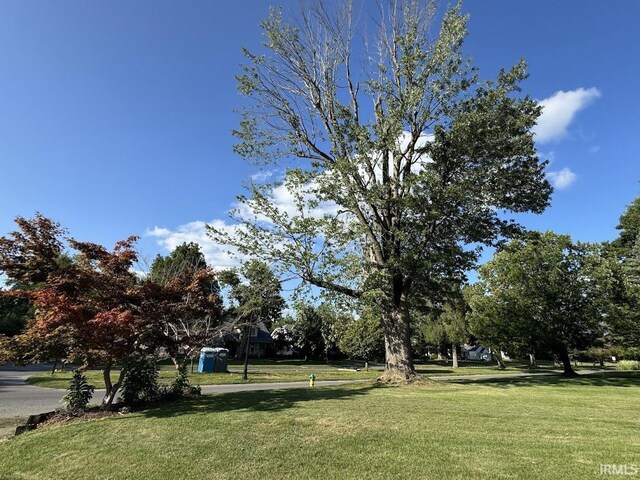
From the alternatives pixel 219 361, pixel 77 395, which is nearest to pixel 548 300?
pixel 219 361

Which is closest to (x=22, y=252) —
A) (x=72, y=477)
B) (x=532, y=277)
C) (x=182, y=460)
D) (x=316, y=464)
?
(x=72, y=477)

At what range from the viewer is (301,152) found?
1936 cm

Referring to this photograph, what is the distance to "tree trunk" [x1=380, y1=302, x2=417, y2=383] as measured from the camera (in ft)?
56.2

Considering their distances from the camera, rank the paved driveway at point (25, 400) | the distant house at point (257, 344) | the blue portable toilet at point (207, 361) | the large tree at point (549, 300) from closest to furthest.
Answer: the paved driveway at point (25, 400) → the large tree at point (549, 300) → the blue portable toilet at point (207, 361) → the distant house at point (257, 344)

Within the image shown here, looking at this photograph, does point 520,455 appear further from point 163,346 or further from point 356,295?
point 356,295

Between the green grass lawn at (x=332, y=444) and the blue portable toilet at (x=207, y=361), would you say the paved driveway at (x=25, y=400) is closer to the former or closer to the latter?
the green grass lawn at (x=332, y=444)

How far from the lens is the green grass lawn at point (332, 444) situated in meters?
5.37

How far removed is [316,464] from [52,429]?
6.00 m

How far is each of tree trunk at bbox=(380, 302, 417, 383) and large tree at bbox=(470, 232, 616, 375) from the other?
35.9ft

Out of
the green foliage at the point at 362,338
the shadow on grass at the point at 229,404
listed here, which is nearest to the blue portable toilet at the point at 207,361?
the green foliage at the point at 362,338

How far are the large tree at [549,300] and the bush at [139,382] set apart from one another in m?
21.1

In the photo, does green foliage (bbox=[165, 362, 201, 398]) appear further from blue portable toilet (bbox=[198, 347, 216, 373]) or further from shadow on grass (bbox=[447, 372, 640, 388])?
blue portable toilet (bbox=[198, 347, 216, 373])

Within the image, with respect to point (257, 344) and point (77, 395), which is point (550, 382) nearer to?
point (77, 395)

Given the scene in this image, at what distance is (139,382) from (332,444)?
6595 mm
